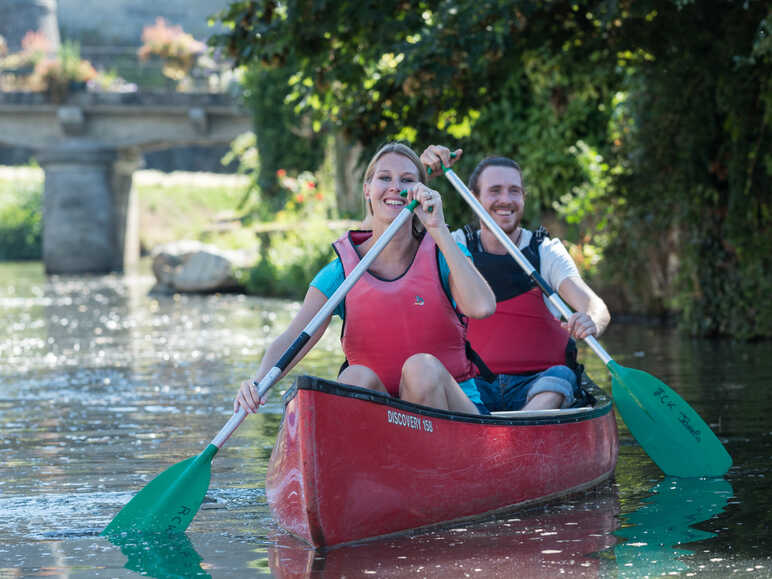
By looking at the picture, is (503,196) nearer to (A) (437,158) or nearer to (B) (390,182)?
(A) (437,158)

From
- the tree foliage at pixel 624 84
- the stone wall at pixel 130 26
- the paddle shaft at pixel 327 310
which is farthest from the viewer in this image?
the stone wall at pixel 130 26

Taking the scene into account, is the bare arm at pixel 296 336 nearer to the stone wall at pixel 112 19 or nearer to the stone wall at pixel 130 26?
the stone wall at pixel 130 26

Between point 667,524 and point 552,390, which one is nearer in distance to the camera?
point 667,524

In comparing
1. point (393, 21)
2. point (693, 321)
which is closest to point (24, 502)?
point (393, 21)

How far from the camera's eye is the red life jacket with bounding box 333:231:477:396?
4895 millimetres

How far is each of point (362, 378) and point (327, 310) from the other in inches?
11.5

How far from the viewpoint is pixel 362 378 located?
15.7ft

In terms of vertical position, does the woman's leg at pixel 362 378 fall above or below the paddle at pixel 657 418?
above

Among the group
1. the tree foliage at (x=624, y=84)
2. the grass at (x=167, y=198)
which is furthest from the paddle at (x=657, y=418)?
the grass at (x=167, y=198)

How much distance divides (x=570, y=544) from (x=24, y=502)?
2.12 metres

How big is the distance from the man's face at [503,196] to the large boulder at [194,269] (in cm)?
1475

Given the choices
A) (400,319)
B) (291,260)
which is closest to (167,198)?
(291,260)

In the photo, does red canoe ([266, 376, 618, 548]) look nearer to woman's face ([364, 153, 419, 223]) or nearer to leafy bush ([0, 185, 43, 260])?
woman's face ([364, 153, 419, 223])

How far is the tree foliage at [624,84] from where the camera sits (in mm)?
9562
